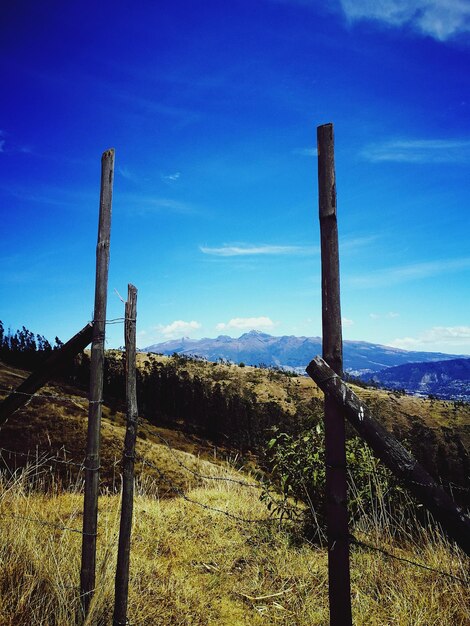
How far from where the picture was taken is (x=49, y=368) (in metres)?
3.59

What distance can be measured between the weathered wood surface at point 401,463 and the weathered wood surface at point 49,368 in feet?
7.01

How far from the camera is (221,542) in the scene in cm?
543

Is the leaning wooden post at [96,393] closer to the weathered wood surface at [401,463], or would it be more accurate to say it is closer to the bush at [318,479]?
the weathered wood surface at [401,463]

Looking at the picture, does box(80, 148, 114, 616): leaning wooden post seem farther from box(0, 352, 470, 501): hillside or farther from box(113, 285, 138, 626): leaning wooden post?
box(0, 352, 470, 501): hillside

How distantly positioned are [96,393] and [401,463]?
2.48 meters

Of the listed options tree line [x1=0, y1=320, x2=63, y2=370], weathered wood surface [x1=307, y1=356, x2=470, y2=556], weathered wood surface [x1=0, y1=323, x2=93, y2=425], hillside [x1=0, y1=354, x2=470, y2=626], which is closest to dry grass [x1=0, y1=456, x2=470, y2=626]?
hillside [x1=0, y1=354, x2=470, y2=626]

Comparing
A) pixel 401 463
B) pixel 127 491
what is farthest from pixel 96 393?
pixel 401 463

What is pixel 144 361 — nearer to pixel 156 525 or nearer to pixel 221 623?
pixel 156 525

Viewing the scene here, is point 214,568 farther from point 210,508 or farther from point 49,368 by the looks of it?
point 49,368

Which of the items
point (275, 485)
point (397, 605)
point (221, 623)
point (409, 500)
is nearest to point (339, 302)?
point (397, 605)

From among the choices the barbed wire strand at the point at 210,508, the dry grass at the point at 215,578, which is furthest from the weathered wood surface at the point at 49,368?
the dry grass at the point at 215,578

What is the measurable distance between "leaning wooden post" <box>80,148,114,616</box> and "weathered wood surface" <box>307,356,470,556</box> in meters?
1.95

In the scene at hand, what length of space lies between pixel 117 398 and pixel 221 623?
14020 mm

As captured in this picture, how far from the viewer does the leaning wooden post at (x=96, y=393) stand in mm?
3271
